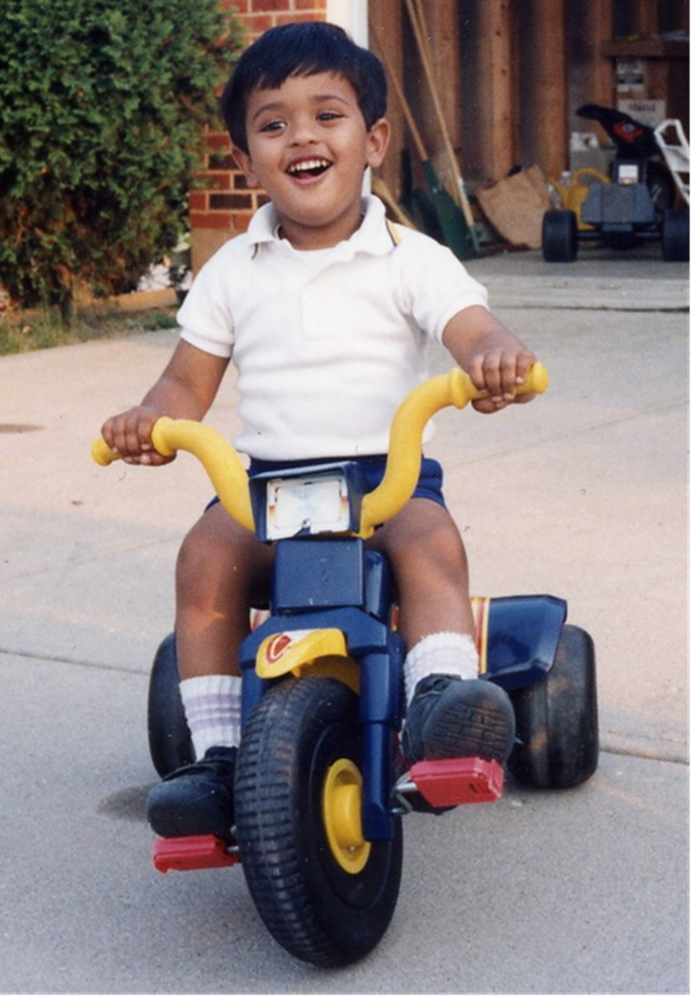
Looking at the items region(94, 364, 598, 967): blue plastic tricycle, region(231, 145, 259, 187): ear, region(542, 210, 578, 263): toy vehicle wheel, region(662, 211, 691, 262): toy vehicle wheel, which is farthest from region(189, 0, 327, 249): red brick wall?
region(94, 364, 598, 967): blue plastic tricycle

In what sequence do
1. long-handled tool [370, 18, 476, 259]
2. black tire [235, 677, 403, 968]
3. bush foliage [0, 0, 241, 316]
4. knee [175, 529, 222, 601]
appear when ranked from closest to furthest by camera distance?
black tire [235, 677, 403, 968]
knee [175, 529, 222, 601]
bush foliage [0, 0, 241, 316]
long-handled tool [370, 18, 476, 259]

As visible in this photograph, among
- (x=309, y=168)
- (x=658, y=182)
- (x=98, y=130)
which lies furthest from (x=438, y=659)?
(x=658, y=182)

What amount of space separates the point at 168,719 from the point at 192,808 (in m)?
0.68

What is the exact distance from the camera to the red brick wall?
9.57 meters

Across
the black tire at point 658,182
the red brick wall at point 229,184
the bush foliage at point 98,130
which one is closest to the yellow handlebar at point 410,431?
the bush foliage at point 98,130

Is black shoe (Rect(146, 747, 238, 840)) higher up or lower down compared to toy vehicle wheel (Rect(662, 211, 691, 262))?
higher up

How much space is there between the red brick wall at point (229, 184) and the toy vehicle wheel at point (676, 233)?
10.1 ft

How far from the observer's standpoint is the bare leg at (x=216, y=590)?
3.04 m

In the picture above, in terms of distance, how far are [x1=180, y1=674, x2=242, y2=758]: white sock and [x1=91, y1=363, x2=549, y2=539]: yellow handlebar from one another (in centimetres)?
28

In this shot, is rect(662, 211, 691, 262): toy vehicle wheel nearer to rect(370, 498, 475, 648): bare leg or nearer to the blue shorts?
the blue shorts

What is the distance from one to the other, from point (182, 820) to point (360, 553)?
489mm

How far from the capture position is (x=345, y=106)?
3100mm

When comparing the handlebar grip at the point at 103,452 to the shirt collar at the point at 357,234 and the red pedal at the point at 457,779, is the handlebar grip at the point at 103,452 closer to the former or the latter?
the shirt collar at the point at 357,234

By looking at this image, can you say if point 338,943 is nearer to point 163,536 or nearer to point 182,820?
point 182,820
